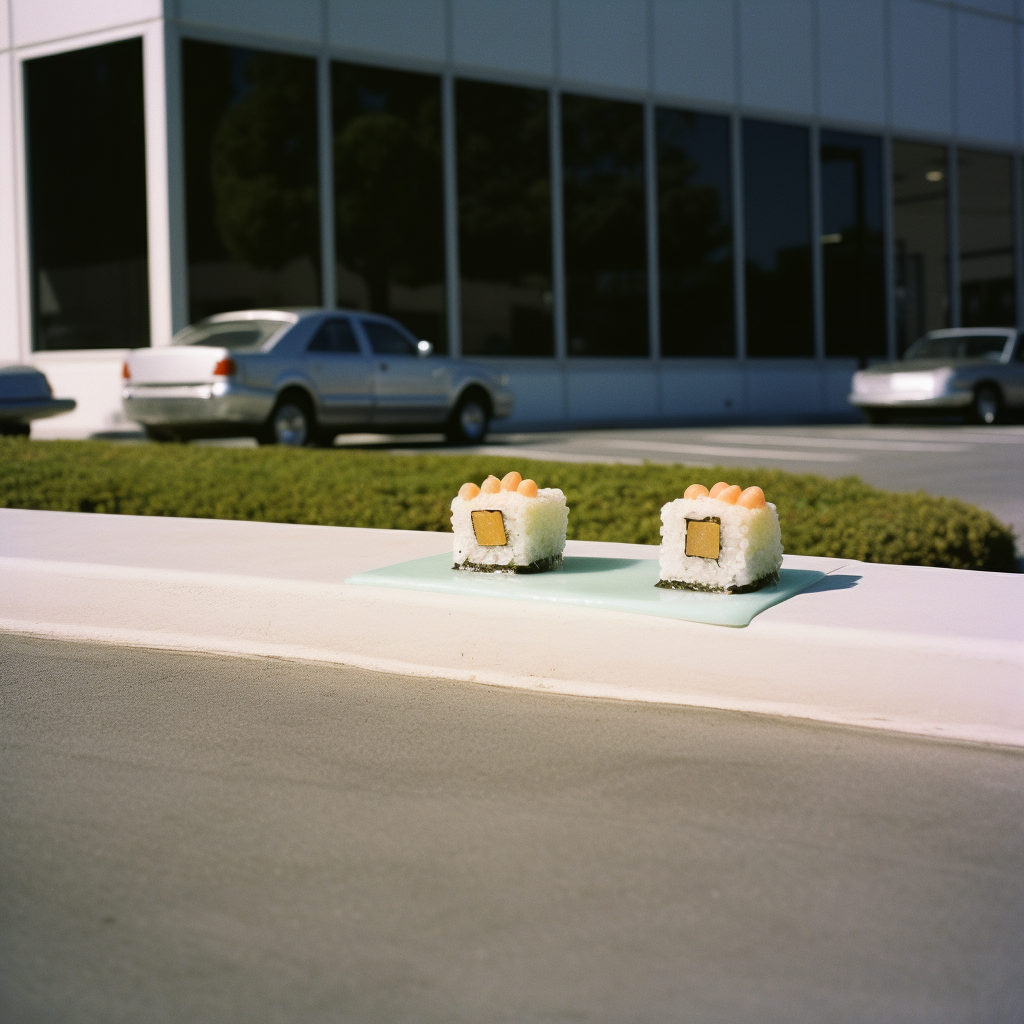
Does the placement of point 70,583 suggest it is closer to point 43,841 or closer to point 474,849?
point 43,841

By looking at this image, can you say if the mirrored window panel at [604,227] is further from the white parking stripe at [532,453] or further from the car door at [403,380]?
the white parking stripe at [532,453]

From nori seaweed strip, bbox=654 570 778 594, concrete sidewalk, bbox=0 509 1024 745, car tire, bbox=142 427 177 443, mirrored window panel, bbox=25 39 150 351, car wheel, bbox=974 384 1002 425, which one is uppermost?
mirrored window panel, bbox=25 39 150 351

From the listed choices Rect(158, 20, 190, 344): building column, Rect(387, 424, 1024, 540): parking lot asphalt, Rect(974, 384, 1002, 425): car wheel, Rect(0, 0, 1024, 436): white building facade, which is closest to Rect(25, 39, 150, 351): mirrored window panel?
Rect(0, 0, 1024, 436): white building facade

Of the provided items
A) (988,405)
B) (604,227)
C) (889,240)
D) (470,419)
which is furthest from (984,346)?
(470,419)

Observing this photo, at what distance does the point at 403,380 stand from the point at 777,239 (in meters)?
13.0

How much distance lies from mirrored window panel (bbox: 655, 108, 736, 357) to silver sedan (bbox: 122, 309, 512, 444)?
29.7 ft

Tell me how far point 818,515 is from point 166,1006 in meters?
5.97

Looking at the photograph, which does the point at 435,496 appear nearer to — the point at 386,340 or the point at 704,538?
the point at 704,538

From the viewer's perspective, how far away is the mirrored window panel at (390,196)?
21984mm

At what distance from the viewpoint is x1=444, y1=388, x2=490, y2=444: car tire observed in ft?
57.8

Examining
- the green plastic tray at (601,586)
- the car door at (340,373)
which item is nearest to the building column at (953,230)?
the car door at (340,373)

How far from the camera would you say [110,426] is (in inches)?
814

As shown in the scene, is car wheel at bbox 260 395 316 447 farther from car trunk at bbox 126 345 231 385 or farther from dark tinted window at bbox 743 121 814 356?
dark tinted window at bbox 743 121 814 356

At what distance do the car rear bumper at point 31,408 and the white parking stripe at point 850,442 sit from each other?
793cm
